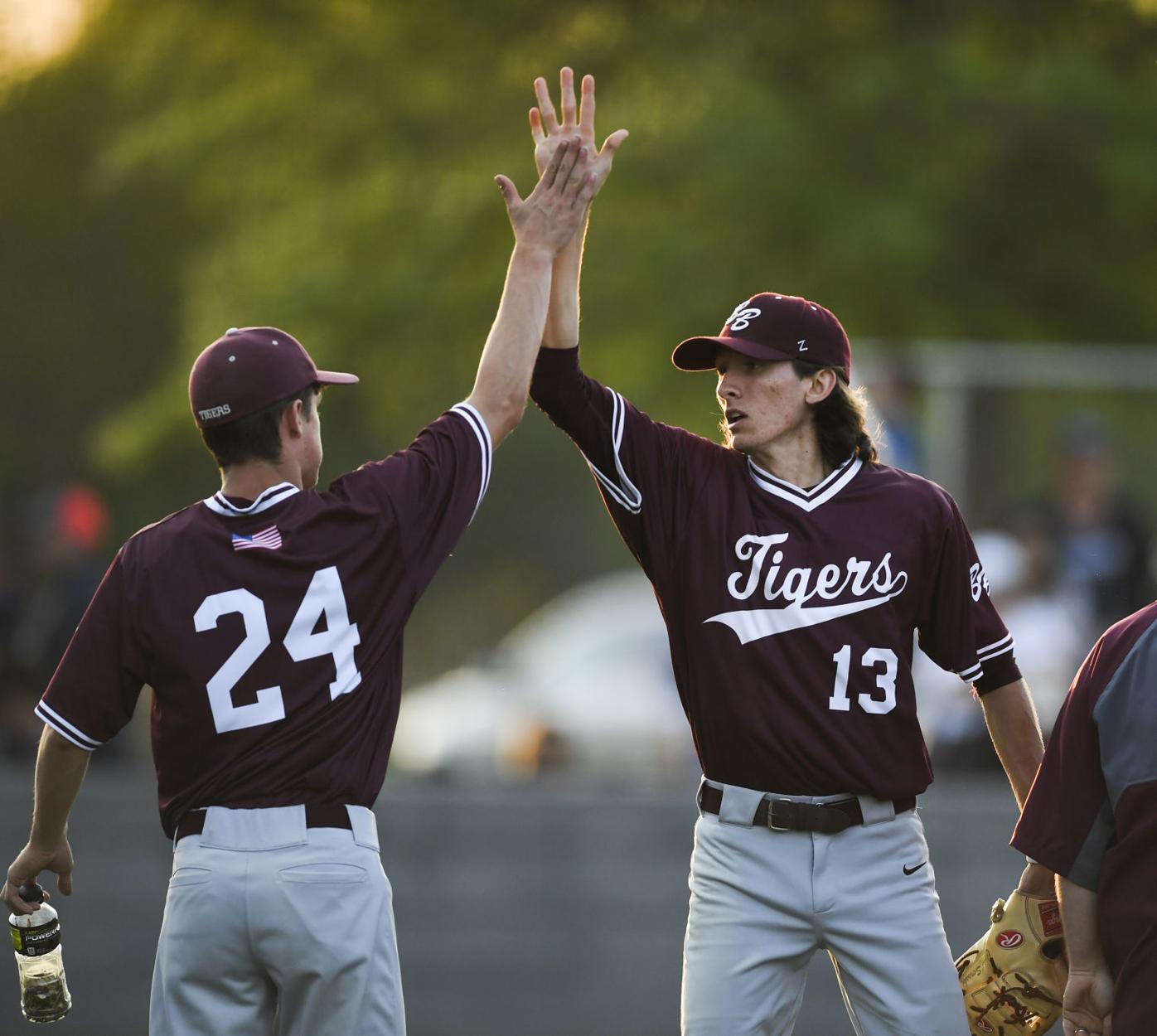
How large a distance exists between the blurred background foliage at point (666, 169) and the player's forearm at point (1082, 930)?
22.8ft

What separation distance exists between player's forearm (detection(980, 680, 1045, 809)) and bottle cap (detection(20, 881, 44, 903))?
7.89ft

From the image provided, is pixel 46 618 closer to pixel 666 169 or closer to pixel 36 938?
pixel 36 938

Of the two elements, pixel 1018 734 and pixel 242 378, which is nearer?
pixel 242 378

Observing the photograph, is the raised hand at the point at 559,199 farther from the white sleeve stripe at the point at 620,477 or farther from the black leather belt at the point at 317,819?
the black leather belt at the point at 317,819

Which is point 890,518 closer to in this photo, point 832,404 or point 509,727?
point 832,404

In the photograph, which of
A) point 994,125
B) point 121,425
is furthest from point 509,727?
point 994,125

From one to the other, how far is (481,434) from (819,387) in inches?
36.7

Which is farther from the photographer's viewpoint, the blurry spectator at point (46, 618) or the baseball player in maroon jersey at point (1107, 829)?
the blurry spectator at point (46, 618)

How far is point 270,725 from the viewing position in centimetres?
387

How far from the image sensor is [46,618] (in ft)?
29.3

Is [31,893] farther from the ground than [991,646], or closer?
closer

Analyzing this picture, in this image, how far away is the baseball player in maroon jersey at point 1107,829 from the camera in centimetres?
359

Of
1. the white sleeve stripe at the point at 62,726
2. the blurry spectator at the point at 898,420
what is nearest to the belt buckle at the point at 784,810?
the white sleeve stripe at the point at 62,726

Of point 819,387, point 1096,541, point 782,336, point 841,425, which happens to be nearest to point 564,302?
point 782,336
